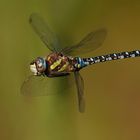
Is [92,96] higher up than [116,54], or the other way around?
[116,54]

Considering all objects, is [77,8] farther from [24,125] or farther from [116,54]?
[24,125]

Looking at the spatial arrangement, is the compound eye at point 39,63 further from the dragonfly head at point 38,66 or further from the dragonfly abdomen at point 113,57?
the dragonfly abdomen at point 113,57

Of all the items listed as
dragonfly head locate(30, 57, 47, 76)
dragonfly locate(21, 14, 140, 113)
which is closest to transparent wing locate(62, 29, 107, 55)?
dragonfly locate(21, 14, 140, 113)

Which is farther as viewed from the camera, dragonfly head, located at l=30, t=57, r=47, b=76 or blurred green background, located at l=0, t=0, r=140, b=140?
blurred green background, located at l=0, t=0, r=140, b=140

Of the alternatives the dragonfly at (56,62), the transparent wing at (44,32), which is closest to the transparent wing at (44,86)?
the dragonfly at (56,62)

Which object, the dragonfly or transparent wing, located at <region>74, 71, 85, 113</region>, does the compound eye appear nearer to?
the dragonfly

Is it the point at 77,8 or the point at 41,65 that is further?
the point at 77,8

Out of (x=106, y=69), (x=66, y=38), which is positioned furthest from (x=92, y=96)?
(x=66, y=38)
